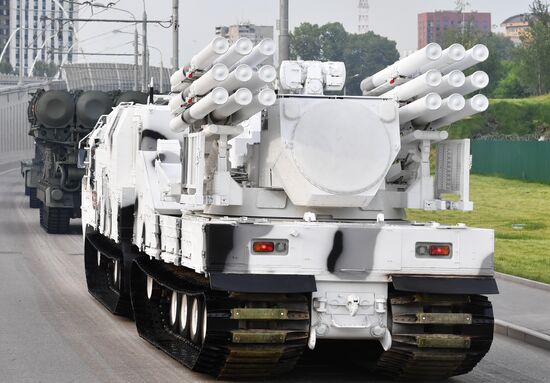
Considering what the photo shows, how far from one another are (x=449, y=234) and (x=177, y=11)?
36124 mm

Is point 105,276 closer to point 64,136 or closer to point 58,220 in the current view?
point 58,220

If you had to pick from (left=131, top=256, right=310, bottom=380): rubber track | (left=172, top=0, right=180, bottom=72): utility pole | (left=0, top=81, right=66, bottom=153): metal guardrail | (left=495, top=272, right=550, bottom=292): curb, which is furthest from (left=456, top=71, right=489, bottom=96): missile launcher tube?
(left=0, top=81, right=66, bottom=153): metal guardrail

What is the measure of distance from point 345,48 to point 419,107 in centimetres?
7497

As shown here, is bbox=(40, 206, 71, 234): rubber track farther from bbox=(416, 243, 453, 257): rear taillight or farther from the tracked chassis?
bbox=(416, 243, 453, 257): rear taillight

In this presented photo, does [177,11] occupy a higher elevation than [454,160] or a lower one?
higher

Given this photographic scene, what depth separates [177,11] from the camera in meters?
48.6

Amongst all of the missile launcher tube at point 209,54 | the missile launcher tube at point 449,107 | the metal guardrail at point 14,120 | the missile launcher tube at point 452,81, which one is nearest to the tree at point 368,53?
the metal guardrail at point 14,120

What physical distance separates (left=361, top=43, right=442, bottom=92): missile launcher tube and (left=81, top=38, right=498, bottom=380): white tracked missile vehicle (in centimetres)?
2

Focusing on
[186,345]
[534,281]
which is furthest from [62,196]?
[186,345]

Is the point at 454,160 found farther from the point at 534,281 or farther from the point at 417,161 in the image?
the point at 534,281

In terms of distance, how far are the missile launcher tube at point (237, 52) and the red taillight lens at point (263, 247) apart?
5.28 feet

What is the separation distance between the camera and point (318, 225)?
1307cm

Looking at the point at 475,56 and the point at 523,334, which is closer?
the point at 475,56

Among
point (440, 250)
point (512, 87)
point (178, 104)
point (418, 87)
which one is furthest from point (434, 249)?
point (512, 87)
